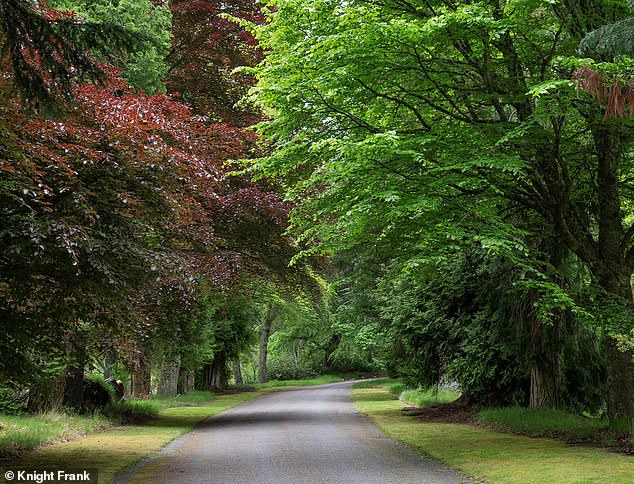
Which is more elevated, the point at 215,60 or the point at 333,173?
the point at 215,60

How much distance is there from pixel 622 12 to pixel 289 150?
702 cm

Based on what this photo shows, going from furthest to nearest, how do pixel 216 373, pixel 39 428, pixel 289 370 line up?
pixel 289 370 → pixel 216 373 → pixel 39 428

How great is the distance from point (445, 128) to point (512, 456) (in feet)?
20.6

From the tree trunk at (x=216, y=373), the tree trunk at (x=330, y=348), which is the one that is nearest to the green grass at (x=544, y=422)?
the tree trunk at (x=216, y=373)

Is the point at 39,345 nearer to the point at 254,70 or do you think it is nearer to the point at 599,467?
the point at 254,70

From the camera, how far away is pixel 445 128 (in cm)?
1237

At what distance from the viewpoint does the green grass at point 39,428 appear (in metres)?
12.1

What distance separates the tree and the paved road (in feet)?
12.1

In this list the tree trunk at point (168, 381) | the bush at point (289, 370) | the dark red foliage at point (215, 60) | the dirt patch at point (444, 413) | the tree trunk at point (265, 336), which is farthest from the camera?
the bush at point (289, 370)

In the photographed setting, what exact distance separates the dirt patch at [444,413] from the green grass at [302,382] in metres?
25.5

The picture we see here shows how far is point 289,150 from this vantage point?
1288cm

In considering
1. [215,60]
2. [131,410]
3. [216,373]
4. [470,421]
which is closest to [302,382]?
[216,373]

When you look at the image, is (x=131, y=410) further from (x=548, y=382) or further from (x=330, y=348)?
(x=330, y=348)

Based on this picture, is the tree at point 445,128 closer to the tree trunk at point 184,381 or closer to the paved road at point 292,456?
the paved road at point 292,456
